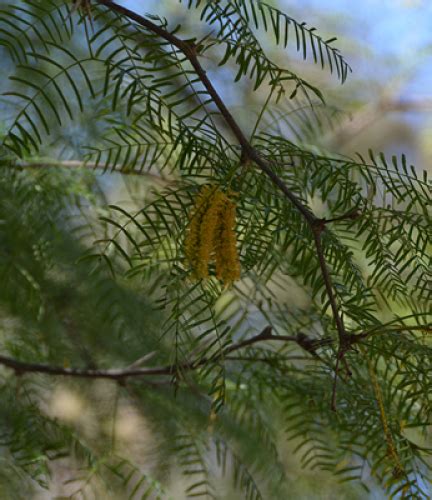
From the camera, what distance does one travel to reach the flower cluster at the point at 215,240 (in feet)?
1.10

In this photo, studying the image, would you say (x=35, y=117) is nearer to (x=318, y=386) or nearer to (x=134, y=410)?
(x=134, y=410)

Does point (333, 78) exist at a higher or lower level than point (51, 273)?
higher

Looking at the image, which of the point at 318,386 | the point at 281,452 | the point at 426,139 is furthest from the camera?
the point at 426,139

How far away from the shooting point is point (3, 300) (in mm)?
904

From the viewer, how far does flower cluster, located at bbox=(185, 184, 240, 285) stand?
0.33 m

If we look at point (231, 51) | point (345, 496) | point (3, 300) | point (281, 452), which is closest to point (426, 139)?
point (281, 452)

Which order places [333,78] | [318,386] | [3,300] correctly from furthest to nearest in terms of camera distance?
[333,78]
[3,300]
[318,386]

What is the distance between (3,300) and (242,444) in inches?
12.0

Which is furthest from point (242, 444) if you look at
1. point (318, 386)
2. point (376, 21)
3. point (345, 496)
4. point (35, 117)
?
point (376, 21)

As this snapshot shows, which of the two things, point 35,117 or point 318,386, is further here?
point 35,117

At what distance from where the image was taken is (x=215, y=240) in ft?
1.11

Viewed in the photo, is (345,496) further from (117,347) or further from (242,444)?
(117,347)

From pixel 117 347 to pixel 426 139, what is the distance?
4.09 feet

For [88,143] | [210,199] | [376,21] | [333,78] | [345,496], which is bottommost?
[210,199]
